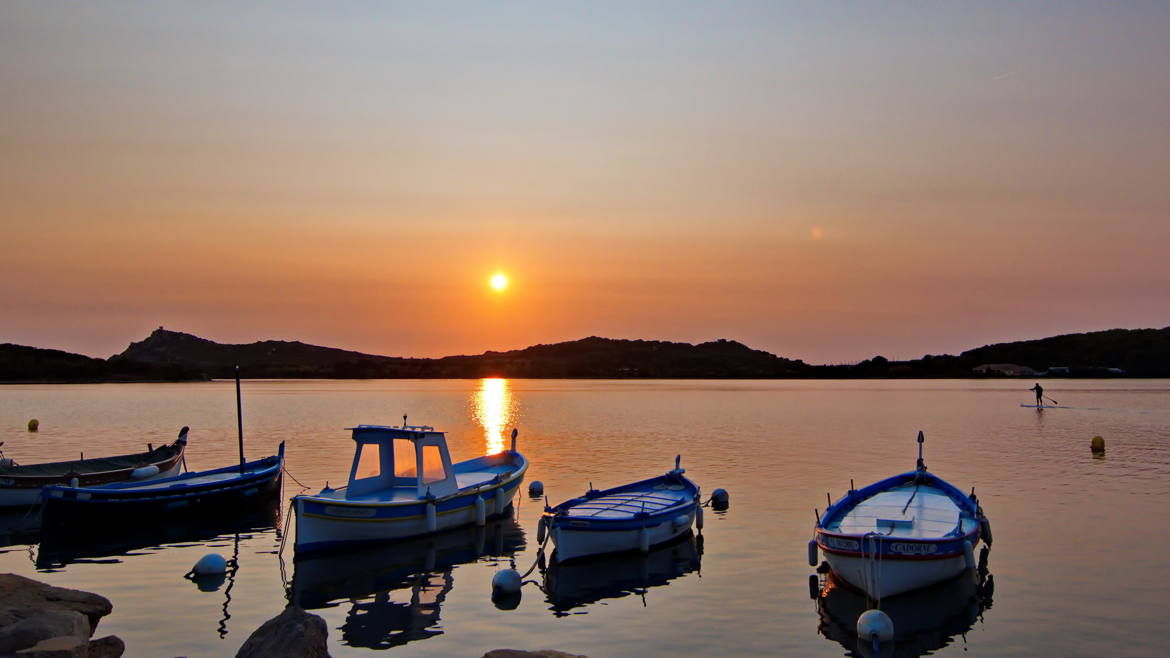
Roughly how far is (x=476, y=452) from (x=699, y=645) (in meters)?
42.7

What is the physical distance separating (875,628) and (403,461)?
1563 cm

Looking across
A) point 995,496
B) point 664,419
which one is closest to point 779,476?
point 995,496

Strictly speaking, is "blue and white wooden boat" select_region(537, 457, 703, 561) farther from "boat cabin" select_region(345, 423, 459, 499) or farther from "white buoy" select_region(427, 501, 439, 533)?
"boat cabin" select_region(345, 423, 459, 499)

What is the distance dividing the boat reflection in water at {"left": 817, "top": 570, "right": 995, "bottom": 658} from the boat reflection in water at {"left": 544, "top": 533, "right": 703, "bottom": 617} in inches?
158

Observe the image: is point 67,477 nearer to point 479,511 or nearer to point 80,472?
point 80,472

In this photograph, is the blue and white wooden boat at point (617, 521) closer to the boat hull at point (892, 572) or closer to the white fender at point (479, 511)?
the white fender at point (479, 511)

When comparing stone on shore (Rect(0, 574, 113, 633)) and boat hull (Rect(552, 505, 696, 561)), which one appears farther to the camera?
boat hull (Rect(552, 505, 696, 561))

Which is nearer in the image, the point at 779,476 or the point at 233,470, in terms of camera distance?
the point at 233,470

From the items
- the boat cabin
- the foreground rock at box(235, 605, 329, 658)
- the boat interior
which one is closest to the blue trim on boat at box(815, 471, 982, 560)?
the boat interior

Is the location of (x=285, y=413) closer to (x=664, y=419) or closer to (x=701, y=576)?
(x=664, y=419)

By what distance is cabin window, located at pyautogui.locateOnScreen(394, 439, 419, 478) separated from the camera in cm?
2795

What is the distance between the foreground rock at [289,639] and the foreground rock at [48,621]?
8.38ft

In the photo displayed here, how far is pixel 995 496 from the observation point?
3572 cm

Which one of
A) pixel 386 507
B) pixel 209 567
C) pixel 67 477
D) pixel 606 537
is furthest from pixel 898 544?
pixel 67 477
